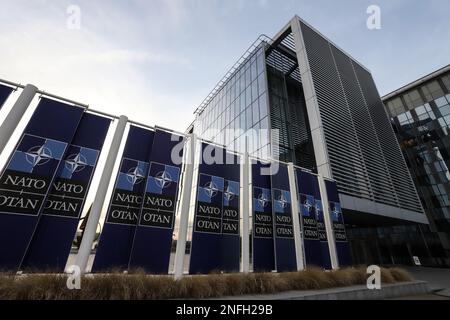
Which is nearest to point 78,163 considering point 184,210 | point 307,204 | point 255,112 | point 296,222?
point 184,210

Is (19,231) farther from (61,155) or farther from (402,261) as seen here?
(402,261)

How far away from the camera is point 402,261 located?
24469 mm

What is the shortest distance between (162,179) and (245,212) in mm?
3676

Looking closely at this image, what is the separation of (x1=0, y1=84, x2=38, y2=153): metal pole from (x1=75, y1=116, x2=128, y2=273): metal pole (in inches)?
90.4

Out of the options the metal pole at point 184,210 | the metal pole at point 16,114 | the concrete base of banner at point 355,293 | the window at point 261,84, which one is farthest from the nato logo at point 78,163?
the window at point 261,84

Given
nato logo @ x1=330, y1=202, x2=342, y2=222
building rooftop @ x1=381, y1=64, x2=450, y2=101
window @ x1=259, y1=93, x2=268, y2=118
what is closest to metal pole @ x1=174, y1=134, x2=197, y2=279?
nato logo @ x1=330, y1=202, x2=342, y2=222

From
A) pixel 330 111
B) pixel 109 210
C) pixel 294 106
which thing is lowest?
pixel 109 210

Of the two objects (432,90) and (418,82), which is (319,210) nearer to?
(432,90)

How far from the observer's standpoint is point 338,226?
1173 cm

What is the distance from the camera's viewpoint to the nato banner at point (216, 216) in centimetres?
748

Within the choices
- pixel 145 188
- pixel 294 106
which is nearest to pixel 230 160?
pixel 145 188

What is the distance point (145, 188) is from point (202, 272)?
338 centimetres

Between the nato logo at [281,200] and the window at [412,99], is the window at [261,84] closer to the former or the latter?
the nato logo at [281,200]

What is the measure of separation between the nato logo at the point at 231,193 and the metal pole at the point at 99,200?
4296 millimetres
